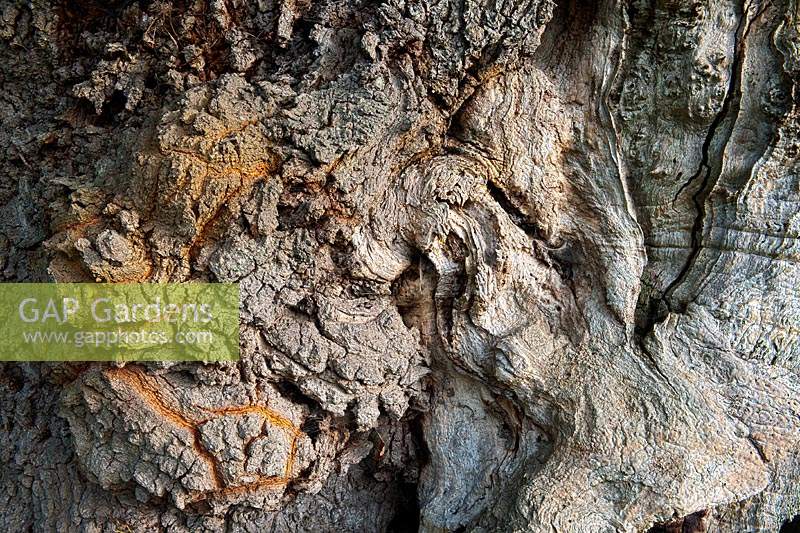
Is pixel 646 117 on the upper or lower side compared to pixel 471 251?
upper

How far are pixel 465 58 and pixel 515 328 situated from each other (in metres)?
0.78

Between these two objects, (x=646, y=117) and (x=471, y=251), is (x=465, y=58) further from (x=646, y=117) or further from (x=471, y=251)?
(x=646, y=117)

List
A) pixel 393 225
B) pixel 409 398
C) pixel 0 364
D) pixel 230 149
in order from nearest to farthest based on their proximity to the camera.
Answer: pixel 230 149, pixel 393 225, pixel 409 398, pixel 0 364

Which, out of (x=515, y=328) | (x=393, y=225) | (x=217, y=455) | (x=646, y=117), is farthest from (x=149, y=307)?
(x=646, y=117)

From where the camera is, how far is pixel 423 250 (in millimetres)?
1697

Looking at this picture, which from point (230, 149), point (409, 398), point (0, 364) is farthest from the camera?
point (0, 364)

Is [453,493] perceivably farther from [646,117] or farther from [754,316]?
[646,117]

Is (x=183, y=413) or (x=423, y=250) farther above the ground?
(x=423, y=250)

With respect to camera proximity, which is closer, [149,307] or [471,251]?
[149,307]

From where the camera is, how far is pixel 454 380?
183cm

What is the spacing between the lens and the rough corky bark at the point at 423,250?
5.14 feet

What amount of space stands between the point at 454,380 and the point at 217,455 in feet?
2.35

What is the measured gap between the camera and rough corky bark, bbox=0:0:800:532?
1567 millimetres

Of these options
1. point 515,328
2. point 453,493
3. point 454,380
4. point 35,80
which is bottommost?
point 453,493
